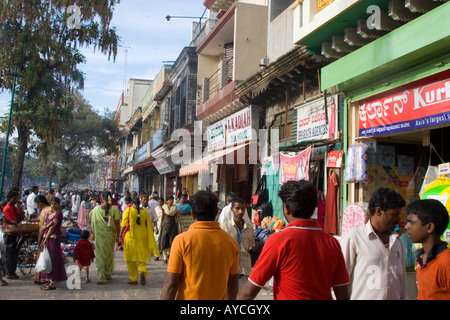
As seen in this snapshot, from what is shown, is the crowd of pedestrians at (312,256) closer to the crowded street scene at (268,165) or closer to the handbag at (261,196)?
the crowded street scene at (268,165)

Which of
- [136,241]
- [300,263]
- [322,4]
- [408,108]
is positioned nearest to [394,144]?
[408,108]

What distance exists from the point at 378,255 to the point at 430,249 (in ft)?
1.17

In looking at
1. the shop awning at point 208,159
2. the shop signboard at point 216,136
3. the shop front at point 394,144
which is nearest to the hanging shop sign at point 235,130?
the shop signboard at point 216,136

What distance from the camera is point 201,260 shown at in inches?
123

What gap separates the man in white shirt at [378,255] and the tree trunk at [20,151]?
15.4 metres

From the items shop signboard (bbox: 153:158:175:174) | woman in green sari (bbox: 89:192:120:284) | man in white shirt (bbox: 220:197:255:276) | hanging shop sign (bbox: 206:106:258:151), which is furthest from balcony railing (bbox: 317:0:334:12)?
shop signboard (bbox: 153:158:175:174)

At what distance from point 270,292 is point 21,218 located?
5122mm

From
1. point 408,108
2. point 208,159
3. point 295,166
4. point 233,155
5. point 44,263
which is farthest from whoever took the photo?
point 208,159

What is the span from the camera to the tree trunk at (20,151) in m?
16.1

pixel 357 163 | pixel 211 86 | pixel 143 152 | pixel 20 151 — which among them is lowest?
pixel 357 163

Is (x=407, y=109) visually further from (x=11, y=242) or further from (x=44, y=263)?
(x=11, y=242)

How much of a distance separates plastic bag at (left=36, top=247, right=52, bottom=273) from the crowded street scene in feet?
0.14

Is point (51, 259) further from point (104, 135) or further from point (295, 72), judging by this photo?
point (104, 135)
